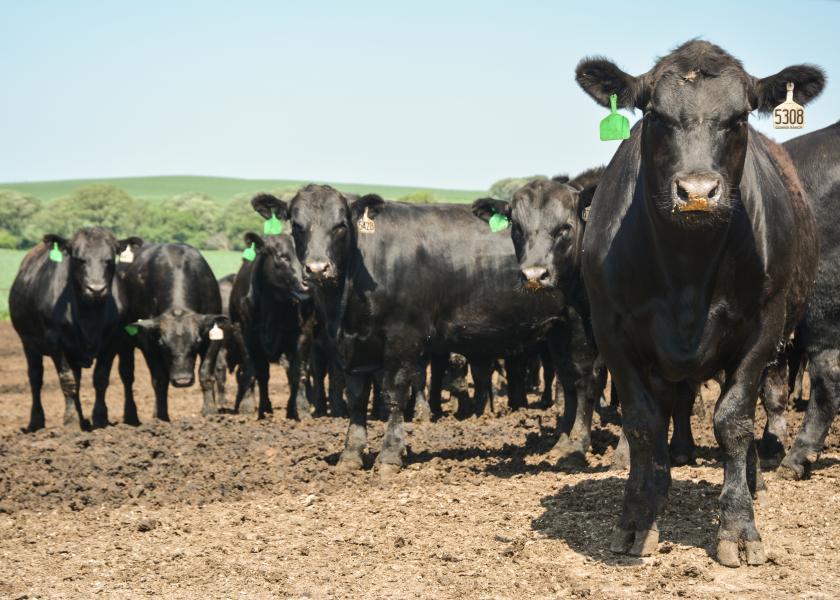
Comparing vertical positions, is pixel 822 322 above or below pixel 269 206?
below

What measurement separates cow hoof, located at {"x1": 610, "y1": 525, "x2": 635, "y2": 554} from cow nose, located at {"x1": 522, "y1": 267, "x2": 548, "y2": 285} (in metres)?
2.68

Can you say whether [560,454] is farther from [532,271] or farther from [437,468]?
[532,271]

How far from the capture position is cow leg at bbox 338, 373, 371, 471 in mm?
9656

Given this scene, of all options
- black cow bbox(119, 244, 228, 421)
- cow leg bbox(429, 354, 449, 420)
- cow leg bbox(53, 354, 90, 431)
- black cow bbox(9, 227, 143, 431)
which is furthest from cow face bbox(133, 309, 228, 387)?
cow leg bbox(429, 354, 449, 420)

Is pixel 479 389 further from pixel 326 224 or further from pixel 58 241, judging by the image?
pixel 58 241

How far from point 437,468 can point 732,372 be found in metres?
4.02

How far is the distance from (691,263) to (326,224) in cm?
456

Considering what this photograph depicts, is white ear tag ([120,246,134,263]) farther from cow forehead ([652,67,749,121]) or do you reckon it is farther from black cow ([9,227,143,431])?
cow forehead ([652,67,749,121])

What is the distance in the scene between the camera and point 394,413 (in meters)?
9.71

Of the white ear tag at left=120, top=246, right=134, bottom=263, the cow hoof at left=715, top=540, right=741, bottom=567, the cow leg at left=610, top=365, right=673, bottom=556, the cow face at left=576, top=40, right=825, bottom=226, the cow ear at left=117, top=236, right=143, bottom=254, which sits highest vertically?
the cow face at left=576, top=40, right=825, bottom=226

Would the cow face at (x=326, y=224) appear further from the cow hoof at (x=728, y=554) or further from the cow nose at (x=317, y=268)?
the cow hoof at (x=728, y=554)

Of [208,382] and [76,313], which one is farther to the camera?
[208,382]

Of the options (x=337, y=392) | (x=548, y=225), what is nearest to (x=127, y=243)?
(x=337, y=392)

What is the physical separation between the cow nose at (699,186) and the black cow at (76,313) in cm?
1007
